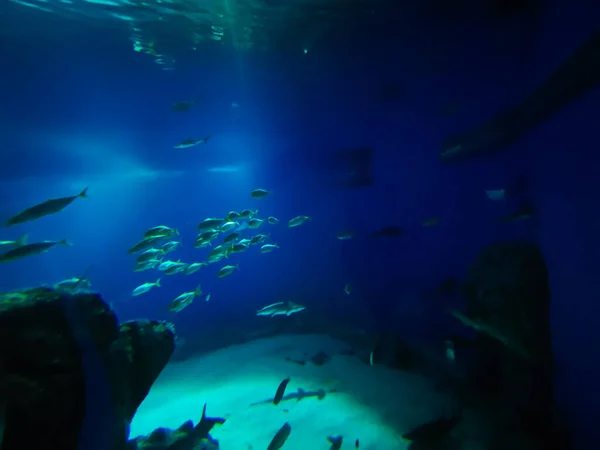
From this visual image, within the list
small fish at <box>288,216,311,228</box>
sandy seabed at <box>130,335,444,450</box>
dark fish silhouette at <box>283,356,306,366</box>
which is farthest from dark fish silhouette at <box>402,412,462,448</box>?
small fish at <box>288,216,311,228</box>

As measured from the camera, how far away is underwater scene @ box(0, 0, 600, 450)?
4.52 metres

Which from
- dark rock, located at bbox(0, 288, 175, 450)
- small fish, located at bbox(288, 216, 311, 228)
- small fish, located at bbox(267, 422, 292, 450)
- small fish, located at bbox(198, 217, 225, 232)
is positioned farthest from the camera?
small fish, located at bbox(288, 216, 311, 228)

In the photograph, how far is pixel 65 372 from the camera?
10.6 feet

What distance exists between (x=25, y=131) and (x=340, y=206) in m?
12.6

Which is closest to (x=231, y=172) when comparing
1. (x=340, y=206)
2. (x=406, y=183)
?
(x=340, y=206)

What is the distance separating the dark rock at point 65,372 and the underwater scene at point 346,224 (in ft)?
0.07

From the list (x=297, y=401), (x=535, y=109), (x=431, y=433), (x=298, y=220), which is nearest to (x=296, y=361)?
(x=297, y=401)

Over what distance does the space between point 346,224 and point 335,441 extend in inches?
393

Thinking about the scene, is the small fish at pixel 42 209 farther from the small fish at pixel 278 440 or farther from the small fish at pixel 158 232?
the small fish at pixel 278 440

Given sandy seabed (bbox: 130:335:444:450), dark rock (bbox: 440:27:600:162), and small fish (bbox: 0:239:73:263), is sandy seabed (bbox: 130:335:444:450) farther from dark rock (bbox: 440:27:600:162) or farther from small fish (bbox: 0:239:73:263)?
dark rock (bbox: 440:27:600:162)

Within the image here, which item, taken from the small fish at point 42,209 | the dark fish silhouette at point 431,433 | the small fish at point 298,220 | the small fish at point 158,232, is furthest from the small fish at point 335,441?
the small fish at point 298,220

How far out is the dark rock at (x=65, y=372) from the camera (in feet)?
9.72

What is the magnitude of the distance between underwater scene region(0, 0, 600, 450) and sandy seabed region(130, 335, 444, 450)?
6 centimetres

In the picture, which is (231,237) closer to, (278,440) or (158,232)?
(158,232)
